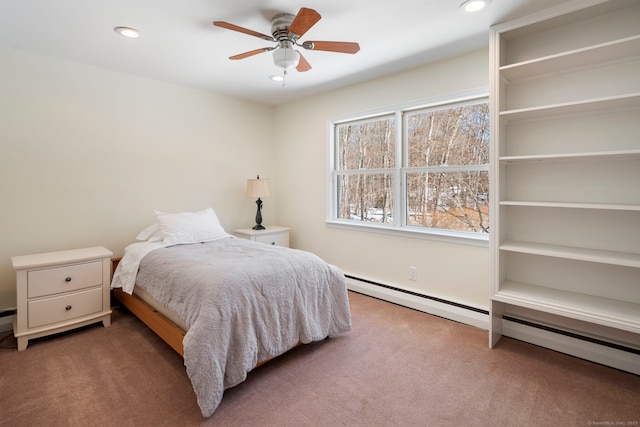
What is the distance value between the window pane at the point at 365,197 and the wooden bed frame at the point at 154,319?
6.07ft

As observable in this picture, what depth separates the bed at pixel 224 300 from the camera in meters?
→ 1.74

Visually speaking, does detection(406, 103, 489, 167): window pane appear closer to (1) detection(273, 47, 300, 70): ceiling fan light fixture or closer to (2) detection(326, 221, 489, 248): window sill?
(2) detection(326, 221, 489, 248): window sill

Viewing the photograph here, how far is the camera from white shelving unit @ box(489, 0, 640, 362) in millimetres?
2025

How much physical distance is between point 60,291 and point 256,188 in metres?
2.22

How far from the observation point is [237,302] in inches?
74.4

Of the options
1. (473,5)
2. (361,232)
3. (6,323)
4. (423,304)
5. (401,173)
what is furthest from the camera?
(361,232)

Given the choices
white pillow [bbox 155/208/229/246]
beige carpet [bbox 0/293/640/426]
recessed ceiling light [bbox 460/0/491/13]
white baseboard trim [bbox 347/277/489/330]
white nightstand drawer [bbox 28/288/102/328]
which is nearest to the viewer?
beige carpet [bbox 0/293/640/426]

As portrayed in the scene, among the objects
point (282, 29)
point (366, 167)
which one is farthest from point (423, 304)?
point (282, 29)

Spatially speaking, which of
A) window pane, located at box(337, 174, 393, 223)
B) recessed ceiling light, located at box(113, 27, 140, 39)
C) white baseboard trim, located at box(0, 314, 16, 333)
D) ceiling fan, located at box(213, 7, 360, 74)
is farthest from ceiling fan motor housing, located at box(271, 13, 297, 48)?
white baseboard trim, located at box(0, 314, 16, 333)

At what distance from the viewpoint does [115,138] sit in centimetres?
324

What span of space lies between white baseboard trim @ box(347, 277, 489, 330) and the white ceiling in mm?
2339

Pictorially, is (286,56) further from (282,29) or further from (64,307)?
(64,307)

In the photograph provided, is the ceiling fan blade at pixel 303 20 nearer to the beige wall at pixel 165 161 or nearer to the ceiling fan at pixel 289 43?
the ceiling fan at pixel 289 43

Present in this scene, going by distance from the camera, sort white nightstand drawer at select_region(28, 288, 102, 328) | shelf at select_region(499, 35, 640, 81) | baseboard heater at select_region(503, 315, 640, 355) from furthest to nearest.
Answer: white nightstand drawer at select_region(28, 288, 102, 328), baseboard heater at select_region(503, 315, 640, 355), shelf at select_region(499, 35, 640, 81)
